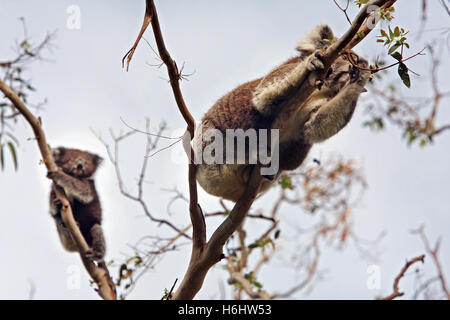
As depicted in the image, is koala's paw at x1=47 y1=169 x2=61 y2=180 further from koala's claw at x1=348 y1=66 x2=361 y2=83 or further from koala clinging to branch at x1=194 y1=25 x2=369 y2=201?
koala's claw at x1=348 y1=66 x2=361 y2=83

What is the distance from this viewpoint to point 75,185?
7719 mm

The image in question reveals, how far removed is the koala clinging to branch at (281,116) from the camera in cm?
473

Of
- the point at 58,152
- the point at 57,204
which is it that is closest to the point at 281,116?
the point at 57,204

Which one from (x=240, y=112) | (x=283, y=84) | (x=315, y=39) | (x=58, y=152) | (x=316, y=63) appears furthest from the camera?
(x=58, y=152)

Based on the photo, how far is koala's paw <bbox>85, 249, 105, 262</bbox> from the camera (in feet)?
21.0

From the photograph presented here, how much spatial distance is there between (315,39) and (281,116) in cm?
121

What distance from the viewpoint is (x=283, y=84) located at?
4695mm

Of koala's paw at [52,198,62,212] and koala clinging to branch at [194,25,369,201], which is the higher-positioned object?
koala clinging to branch at [194,25,369,201]

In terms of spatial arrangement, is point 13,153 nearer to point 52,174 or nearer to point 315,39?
point 52,174

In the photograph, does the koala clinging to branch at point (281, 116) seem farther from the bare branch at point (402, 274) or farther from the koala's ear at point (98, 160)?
the koala's ear at point (98, 160)

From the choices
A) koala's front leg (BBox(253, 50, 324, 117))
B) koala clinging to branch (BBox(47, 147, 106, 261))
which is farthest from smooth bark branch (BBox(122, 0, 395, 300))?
koala clinging to branch (BBox(47, 147, 106, 261))

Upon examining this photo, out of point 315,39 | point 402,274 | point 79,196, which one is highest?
point 315,39

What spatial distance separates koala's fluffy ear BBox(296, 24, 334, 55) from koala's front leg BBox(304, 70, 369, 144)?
859mm
